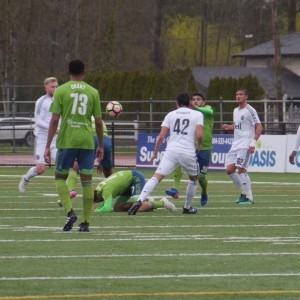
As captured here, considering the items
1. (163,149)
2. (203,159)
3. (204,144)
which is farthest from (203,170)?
(163,149)

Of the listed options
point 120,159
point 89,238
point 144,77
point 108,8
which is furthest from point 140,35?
point 89,238

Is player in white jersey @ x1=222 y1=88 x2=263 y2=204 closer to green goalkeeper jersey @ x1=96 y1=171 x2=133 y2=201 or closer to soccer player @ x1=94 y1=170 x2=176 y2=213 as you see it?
soccer player @ x1=94 y1=170 x2=176 y2=213

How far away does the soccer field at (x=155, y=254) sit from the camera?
9758 millimetres

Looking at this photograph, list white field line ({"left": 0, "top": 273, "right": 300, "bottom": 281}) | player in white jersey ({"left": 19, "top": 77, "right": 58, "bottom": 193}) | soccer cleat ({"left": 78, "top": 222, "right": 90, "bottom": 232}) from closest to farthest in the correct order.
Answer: white field line ({"left": 0, "top": 273, "right": 300, "bottom": 281}) → soccer cleat ({"left": 78, "top": 222, "right": 90, "bottom": 232}) → player in white jersey ({"left": 19, "top": 77, "right": 58, "bottom": 193})

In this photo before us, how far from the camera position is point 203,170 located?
20.4 m

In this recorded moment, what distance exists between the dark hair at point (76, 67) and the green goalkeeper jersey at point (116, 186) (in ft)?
12.2

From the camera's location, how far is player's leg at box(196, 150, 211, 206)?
2008cm

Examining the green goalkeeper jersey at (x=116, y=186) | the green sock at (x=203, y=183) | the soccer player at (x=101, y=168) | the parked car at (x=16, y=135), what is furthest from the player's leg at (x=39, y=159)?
the parked car at (x=16, y=135)

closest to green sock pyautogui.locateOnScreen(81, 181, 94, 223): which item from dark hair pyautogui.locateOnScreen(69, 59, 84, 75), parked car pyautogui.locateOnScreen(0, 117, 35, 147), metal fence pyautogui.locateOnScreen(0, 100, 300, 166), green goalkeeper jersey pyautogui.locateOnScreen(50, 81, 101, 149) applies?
green goalkeeper jersey pyautogui.locateOnScreen(50, 81, 101, 149)

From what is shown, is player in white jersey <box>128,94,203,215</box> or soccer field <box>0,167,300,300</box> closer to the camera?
soccer field <box>0,167,300,300</box>

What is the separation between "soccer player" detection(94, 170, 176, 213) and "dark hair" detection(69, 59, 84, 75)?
3720 millimetres

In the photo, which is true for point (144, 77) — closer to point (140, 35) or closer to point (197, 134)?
point (140, 35)

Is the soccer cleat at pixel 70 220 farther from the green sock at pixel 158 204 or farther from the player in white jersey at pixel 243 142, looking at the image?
the player in white jersey at pixel 243 142

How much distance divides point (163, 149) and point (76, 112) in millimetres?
18520
